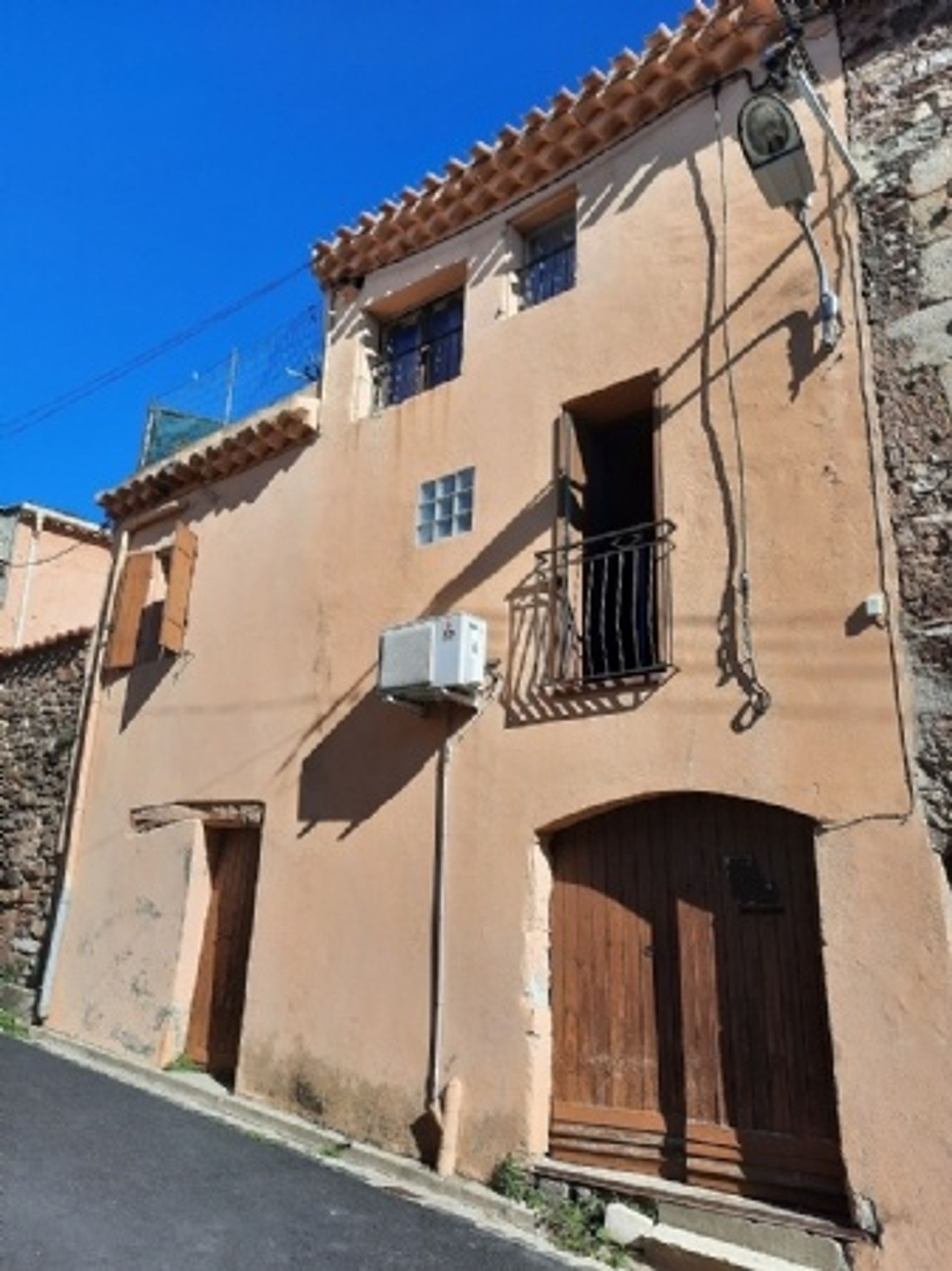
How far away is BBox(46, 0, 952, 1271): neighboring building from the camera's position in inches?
188

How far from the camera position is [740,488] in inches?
223

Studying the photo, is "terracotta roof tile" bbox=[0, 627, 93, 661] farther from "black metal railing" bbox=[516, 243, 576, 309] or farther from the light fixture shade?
the light fixture shade

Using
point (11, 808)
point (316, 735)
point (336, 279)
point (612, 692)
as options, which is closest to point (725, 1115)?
point (612, 692)

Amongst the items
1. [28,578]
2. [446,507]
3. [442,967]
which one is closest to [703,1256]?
[442,967]

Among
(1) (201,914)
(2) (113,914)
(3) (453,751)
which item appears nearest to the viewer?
(3) (453,751)

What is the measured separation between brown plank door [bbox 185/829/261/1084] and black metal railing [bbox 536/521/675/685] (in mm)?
3463

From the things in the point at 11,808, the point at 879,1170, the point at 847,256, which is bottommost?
the point at 879,1170

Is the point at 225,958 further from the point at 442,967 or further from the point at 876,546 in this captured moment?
the point at 876,546

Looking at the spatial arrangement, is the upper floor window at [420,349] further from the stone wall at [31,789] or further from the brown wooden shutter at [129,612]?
the stone wall at [31,789]

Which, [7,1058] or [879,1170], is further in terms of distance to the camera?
[7,1058]

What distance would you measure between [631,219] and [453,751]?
4.10 metres

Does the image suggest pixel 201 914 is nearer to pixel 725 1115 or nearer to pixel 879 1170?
pixel 725 1115

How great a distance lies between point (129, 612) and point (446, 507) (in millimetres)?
4486

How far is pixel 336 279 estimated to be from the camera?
912 cm
